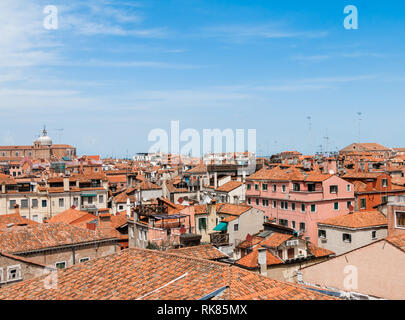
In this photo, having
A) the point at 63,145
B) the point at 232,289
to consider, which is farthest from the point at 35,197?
the point at 63,145

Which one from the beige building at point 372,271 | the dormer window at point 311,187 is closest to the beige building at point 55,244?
the beige building at point 372,271

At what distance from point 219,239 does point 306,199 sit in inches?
450

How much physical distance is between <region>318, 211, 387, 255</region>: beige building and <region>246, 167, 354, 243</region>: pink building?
2825 mm

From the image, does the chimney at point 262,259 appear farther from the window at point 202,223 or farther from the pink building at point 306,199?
the pink building at point 306,199

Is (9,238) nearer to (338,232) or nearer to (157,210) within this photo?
(157,210)

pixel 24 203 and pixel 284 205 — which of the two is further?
pixel 24 203

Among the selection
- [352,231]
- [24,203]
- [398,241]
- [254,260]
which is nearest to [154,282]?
[398,241]

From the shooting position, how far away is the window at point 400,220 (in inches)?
921

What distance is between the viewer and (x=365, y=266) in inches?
712

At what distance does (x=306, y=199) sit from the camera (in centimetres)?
3744

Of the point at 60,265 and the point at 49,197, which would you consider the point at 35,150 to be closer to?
the point at 49,197

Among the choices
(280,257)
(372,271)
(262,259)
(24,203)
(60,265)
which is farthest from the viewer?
(24,203)

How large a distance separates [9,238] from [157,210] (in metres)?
11.0

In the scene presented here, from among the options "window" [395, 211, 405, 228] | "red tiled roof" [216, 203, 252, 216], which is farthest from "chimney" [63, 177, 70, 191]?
"window" [395, 211, 405, 228]
